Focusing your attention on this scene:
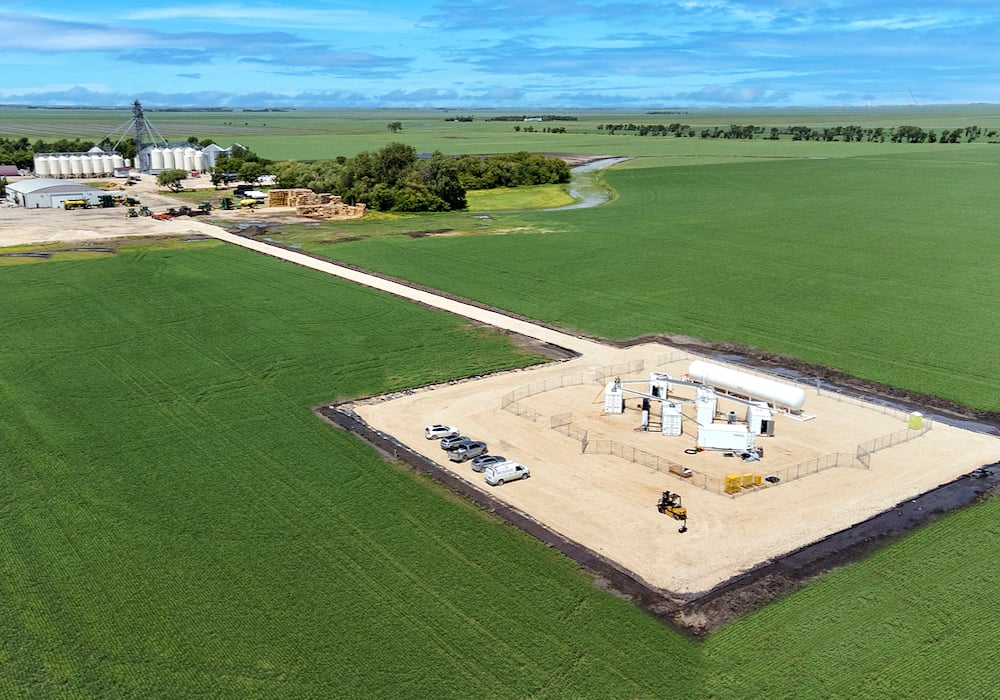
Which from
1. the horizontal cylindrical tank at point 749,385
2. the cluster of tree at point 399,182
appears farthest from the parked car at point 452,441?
the cluster of tree at point 399,182

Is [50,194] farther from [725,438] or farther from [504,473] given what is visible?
[725,438]

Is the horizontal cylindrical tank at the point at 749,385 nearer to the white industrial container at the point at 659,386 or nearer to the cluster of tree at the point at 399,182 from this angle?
the white industrial container at the point at 659,386

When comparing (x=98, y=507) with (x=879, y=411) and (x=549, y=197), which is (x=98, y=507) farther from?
(x=549, y=197)

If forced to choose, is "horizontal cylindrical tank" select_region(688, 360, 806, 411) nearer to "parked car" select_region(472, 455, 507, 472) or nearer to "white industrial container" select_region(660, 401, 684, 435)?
"white industrial container" select_region(660, 401, 684, 435)

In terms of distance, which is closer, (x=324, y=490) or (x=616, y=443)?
(x=324, y=490)

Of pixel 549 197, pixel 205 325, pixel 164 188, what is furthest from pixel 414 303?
pixel 164 188

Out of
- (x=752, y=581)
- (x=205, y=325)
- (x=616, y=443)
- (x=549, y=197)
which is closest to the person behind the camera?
(x=752, y=581)

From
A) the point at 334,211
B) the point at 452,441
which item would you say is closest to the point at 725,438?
the point at 452,441

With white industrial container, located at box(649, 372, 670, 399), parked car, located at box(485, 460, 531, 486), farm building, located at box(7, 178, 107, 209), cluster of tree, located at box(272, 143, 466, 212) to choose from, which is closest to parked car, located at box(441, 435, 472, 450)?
parked car, located at box(485, 460, 531, 486)
